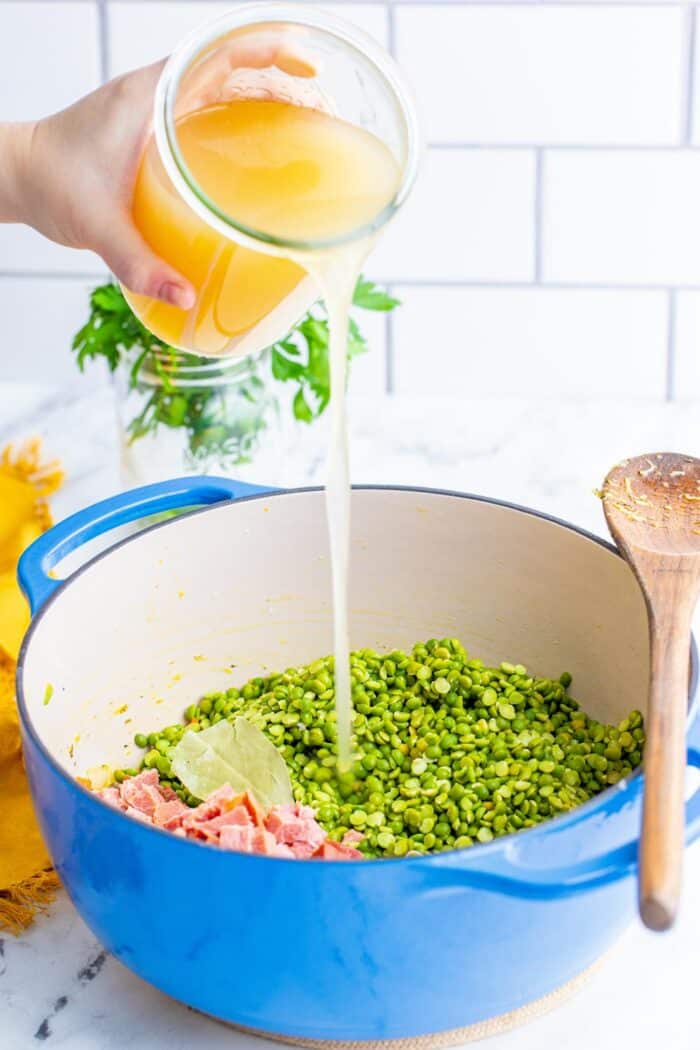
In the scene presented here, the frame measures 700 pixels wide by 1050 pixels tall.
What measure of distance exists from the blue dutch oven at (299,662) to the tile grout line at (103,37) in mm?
871

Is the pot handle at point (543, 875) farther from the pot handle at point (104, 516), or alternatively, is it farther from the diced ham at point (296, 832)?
the pot handle at point (104, 516)

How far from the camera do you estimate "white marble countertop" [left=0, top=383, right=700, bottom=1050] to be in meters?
0.87

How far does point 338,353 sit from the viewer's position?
93cm

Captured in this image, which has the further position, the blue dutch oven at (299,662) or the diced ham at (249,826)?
the diced ham at (249,826)

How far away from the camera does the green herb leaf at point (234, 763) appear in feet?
3.33

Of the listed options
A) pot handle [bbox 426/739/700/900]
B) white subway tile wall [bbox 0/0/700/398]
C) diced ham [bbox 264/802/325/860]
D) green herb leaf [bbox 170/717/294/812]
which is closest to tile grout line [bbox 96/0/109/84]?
white subway tile wall [bbox 0/0/700/398]

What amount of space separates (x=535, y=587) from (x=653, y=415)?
779 mm

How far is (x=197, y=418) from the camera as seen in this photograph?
1479 mm

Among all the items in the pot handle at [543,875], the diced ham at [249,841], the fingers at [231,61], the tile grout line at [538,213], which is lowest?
the diced ham at [249,841]

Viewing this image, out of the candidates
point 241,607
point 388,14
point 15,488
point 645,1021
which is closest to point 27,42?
point 388,14

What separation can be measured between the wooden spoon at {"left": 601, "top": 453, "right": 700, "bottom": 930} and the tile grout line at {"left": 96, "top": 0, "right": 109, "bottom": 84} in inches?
41.1

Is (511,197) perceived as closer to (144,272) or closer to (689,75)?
(689,75)

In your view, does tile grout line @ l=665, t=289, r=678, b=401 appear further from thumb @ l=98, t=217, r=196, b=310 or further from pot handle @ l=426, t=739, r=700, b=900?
pot handle @ l=426, t=739, r=700, b=900

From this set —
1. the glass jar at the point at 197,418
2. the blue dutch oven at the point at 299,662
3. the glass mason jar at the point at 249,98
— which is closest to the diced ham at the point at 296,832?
the blue dutch oven at the point at 299,662
